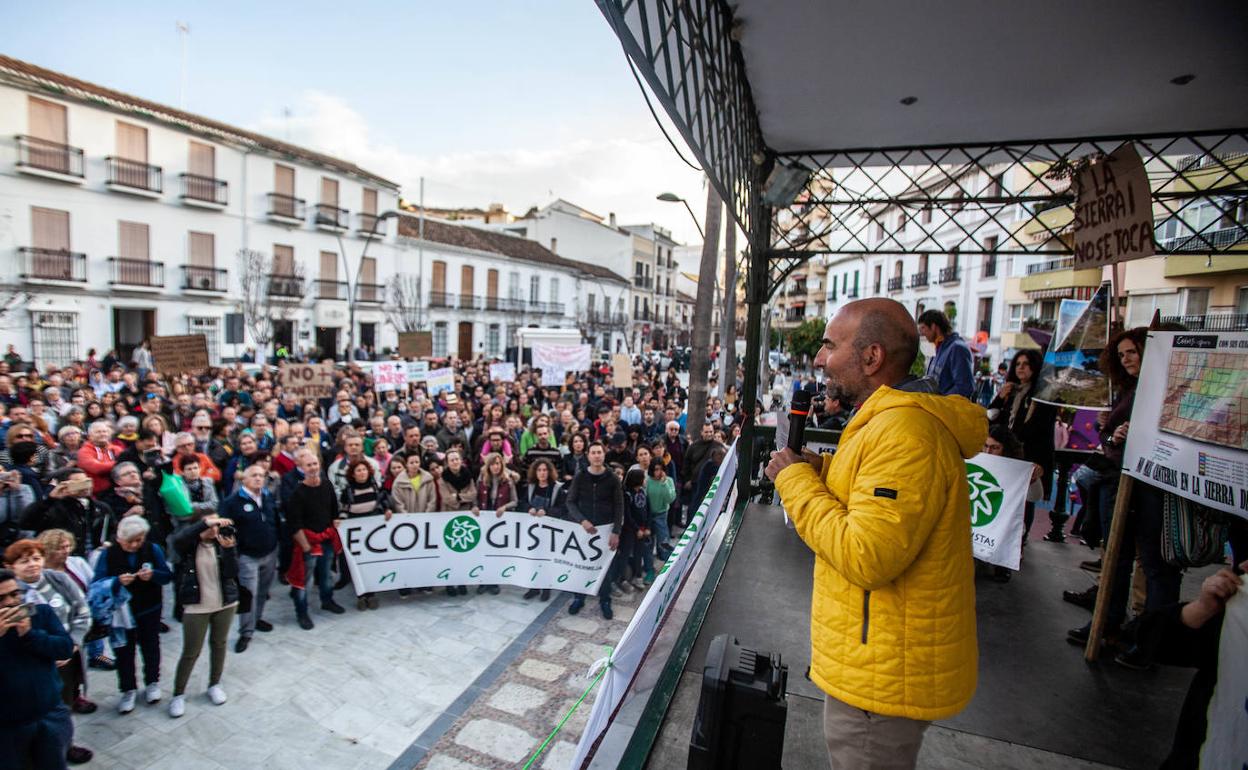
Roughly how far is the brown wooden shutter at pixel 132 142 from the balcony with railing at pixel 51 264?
4.31m

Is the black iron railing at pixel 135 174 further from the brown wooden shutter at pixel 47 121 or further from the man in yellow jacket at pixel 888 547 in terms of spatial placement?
the man in yellow jacket at pixel 888 547

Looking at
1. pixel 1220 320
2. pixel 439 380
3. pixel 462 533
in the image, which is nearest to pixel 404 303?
pixel 439 380

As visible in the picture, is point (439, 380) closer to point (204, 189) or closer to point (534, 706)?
point (534, 706)

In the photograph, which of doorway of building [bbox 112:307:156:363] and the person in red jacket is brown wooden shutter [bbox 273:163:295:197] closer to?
doorway of building [bbox 112:307:156:363]

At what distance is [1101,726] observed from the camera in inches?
110

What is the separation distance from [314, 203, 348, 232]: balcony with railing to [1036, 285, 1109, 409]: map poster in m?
31.2

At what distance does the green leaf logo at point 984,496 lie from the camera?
433 centimetres

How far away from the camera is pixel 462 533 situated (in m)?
6.82

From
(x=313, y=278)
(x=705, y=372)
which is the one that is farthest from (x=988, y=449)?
(x=313, y=278)

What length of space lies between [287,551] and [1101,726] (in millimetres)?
6412

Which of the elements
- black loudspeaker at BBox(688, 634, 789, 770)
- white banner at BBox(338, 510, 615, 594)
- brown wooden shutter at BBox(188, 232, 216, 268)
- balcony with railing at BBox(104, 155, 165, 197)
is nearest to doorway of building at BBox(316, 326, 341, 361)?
brown wooden shutter at BBox(188, 232, 216, 268)

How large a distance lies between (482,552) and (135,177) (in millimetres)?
25301

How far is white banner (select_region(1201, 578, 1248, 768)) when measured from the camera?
1906 millimetres

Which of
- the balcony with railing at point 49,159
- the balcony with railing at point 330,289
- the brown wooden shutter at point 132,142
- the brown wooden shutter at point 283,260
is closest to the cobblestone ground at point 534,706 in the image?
the balcony with railing at point 49,159
